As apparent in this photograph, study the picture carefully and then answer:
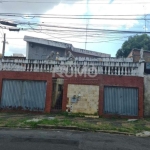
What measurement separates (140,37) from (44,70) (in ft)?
77.8

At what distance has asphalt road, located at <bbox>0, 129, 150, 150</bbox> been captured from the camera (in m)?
5.42

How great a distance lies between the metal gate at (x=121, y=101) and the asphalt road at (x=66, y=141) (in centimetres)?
363

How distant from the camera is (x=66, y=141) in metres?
6.06

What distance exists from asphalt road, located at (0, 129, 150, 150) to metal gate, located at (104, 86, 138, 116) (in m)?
3.63

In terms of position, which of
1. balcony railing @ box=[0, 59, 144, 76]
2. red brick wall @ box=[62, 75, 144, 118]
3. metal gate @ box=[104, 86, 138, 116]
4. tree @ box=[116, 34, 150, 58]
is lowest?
metal gate @ box=[104, 86, 138, 116]

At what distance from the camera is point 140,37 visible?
30.9 metres

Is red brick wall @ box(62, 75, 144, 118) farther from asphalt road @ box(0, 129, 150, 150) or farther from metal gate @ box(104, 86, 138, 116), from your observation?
asphalt road @ box(0, 129, 150, 150)

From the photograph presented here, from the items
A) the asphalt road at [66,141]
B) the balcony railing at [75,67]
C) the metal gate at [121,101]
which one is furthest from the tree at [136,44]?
the asphalt road at [66,141]

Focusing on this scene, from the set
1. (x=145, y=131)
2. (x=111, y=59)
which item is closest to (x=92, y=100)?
(x=111, y=59)

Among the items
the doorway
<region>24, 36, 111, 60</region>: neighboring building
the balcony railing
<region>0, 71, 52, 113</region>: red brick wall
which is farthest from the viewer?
<region>24, 36, 111, 60</region>: neighboring building

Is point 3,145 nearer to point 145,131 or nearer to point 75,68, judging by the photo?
point 145,131

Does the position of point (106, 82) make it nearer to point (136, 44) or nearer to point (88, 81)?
point (88, 81)

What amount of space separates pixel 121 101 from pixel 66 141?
556 cm

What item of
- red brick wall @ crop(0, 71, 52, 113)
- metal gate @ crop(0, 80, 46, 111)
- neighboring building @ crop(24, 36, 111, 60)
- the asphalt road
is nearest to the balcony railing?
red brick wall @ crop(0, 71, 52, 113)
